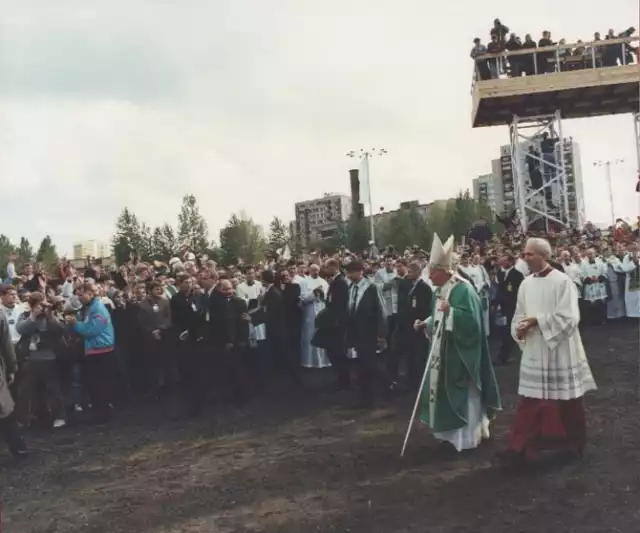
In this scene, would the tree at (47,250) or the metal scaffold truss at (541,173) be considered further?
the tree at (47,250)

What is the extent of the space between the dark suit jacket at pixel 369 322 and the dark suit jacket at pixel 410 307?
0.56 meters

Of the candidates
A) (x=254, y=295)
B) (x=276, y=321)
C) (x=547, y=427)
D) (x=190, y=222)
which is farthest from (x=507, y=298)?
(x=190, y=222)

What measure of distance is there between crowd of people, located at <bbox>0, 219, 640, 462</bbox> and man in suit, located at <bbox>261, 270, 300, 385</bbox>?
0.9 inches

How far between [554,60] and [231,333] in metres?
17.1

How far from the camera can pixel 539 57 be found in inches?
892

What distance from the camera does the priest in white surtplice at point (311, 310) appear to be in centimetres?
1265

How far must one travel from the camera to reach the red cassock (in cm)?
637

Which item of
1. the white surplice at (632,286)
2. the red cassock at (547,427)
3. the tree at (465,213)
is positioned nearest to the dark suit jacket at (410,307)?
the red cassock at (547,427)

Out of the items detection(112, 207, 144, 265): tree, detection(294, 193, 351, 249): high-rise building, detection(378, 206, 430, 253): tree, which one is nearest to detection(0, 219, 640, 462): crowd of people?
detection(112, 207, 144, 265): tree

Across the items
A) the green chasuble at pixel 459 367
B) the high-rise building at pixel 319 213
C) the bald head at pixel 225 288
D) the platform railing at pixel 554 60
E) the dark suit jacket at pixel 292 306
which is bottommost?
the green chasuble at pixel 459 367

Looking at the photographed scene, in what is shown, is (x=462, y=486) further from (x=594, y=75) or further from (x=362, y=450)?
(x=594, y=75)

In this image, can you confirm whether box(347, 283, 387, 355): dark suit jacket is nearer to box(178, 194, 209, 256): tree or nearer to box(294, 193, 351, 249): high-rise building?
box(178, 194, 209, 256): tree

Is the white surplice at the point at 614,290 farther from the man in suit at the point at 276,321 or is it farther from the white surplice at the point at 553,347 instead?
the white surplice at the point at 553,347

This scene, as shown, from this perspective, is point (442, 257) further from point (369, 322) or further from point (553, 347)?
point (369, 322)
